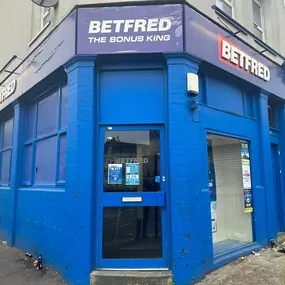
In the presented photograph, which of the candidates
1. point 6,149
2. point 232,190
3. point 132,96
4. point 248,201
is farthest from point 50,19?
point 248,201

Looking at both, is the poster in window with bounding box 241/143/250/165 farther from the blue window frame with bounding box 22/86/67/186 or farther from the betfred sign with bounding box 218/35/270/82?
the blue window frame with bounding box 22/86/67/186

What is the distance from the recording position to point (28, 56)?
7250 millimetres

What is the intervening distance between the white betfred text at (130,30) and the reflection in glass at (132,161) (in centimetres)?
162

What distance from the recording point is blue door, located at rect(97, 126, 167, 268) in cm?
491

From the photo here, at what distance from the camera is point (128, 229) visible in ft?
16.4

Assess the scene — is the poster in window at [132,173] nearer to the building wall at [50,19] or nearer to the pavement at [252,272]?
the pavement at [252,272]

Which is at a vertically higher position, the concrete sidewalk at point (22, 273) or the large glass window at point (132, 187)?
the large glass window at point (132, 187)

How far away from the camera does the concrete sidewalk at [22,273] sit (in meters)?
5.09

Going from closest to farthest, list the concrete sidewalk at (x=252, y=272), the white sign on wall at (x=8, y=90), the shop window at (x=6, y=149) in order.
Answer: the concrete sidewalk at (x=252, y=272) < the white sign on wall at (x=8, y=90) < the shop window at (x=6, y=149)

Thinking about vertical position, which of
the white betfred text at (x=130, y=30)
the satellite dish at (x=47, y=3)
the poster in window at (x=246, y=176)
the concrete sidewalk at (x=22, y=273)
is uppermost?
the satellite dish at (x=47, y=3)

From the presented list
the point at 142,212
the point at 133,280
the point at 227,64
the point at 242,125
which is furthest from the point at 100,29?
the point at 133,280

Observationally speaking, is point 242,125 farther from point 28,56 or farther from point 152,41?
point 28,56

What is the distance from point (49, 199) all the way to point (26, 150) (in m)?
2.35

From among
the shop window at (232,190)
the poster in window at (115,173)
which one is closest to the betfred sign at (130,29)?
the poster in window at (115,173)
